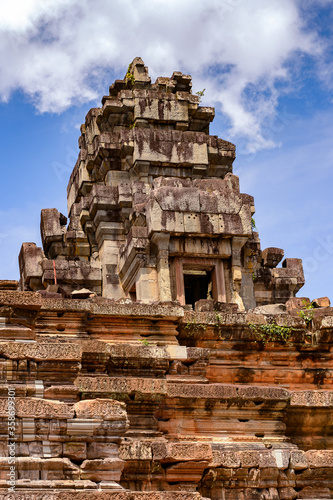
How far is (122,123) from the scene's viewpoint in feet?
85.2

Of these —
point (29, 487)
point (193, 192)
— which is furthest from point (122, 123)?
point (29, 487)

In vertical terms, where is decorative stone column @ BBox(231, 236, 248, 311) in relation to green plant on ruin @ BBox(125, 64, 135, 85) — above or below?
below

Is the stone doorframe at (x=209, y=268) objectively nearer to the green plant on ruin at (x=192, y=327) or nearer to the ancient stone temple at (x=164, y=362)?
the ancient stone temple at (x=164, y=362)

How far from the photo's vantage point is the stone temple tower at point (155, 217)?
67.2 feet

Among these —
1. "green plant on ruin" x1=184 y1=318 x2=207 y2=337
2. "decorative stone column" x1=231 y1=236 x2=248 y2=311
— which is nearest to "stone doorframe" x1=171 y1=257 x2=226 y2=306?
"decorative stone column" x1=231 y1=236 x2=248 y2=311

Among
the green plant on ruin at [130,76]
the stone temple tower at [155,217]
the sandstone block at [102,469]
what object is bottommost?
the sandstone block at [102,469]

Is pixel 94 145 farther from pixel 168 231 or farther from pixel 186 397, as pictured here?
pixel 186 397

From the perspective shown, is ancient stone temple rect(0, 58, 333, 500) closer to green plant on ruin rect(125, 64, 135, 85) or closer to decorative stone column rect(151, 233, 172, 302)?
decorative stone column rect(151, 233, 172, 302)

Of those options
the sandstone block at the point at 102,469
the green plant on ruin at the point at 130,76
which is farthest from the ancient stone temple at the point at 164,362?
the green plant on ruin at the point at 130,76

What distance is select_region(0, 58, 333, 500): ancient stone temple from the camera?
9.76 m

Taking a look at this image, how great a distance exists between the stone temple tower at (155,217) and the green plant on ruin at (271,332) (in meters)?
5.51

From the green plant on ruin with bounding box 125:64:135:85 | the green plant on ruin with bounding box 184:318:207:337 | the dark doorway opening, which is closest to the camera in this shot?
the green plant on ruin with bounding box 184:318:207:337

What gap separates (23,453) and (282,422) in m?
5.24

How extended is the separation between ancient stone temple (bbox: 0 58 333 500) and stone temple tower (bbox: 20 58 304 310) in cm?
5
